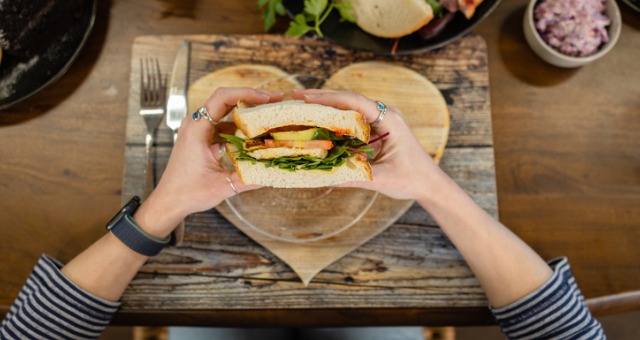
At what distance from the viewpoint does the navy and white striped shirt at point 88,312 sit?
3.95 feet

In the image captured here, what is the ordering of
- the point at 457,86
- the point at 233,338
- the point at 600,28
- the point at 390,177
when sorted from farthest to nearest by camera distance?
the point at 233,338 < the point at 457,86 < the point at 600,28 < the point at 390,177

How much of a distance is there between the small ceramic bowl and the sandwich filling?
596 mm

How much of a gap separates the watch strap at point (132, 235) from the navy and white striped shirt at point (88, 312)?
0.50ft

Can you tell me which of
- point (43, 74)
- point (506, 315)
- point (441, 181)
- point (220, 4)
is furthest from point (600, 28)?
point (43, 74)

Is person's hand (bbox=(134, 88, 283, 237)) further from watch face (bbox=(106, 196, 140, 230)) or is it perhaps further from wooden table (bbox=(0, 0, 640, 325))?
wooden table (bbox=(0, 0, 640, 325))

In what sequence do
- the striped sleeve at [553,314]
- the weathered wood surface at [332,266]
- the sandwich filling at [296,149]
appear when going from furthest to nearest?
the weathered wood surface at [332,266] → the striped sleeve at [553,314] → the sandwich filling at [296,149]

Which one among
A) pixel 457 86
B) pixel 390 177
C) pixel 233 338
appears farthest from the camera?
pixel 233 338

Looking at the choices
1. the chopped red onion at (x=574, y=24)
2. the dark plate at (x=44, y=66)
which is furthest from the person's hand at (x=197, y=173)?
the chopped red onion at (x=574, y=24)

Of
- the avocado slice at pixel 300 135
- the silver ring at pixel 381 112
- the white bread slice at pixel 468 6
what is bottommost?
the avocado slice at pixel 300 135

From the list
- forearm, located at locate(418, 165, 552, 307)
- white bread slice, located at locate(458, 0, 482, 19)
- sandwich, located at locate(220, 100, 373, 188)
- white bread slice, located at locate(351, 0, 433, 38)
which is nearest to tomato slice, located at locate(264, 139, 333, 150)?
sandwich, located at locate(220, 100, 373, 188)

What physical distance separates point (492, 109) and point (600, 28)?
0.33 meters

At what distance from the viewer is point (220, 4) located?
1.44 m

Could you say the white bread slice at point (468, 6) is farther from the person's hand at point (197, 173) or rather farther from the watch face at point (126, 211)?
the watch face at point (126, 211)

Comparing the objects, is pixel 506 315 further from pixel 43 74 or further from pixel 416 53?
pixel 43 74
